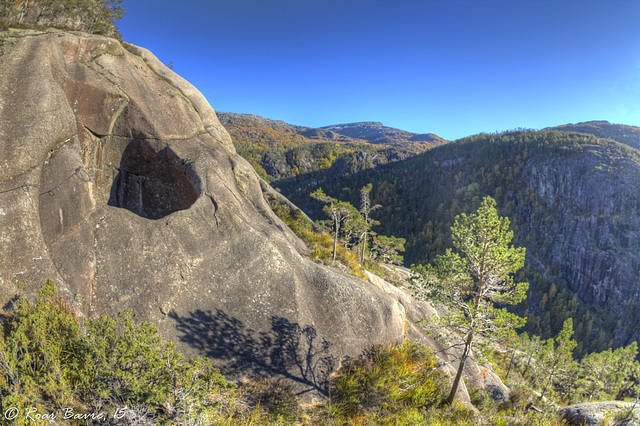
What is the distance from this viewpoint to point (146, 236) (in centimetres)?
940

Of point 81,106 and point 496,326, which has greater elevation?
point 81,106

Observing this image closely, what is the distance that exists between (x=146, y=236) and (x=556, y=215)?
201100 mm

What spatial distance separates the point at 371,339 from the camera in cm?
1105

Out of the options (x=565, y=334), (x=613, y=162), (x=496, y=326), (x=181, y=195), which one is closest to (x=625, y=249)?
(x=613, y=162)

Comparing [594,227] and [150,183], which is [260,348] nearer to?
[150,183]

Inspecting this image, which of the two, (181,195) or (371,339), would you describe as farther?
(181,195)

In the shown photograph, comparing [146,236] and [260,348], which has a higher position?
[146,236]

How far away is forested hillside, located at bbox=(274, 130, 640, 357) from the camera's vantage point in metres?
124

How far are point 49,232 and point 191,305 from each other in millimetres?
4685

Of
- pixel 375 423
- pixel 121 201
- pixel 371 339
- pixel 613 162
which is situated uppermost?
pixel 613 162

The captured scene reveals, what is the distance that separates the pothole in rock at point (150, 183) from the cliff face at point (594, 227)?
583 ft

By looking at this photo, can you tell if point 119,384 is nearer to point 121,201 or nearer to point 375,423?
point 375,423

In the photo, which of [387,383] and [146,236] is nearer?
[146,236]

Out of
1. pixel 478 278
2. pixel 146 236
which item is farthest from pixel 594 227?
pixel 146 236
